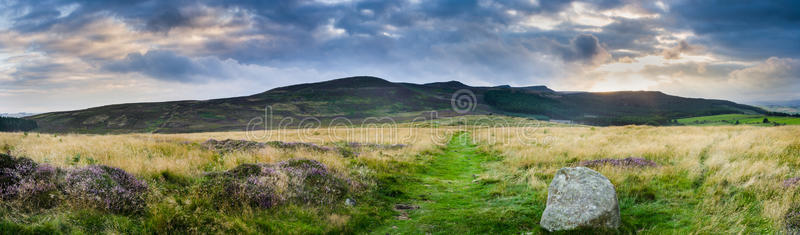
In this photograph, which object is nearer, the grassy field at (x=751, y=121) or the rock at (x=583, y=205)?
the rock at (x=583, y=205)

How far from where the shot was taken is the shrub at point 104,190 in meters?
5.79

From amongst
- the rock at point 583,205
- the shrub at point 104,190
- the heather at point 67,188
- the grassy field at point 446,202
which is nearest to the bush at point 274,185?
the grassy field at point 446,202

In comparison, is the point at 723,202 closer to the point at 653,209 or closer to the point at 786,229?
the point at 653,209

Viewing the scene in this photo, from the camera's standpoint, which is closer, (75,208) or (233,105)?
(75,208)

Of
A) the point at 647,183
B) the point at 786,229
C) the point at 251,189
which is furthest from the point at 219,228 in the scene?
the point at 647,183

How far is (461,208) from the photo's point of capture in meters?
8.98

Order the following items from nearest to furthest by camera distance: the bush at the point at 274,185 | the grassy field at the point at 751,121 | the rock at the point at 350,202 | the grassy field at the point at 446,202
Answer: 1. the grassy field at the point at 446,202
2. the bush at the point at 274,185
3. the rock at the point at 350,202
4. the grassy field at the point at 751,121

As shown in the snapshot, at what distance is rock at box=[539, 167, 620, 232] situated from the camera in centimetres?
623

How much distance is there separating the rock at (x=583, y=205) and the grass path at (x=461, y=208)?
0.54 meters

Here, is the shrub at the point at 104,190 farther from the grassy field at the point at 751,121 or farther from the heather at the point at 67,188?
the grassy field at the point at 751,121

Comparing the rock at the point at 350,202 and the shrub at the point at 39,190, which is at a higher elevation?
the shrub at the point at 39,190

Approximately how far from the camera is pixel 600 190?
646cm

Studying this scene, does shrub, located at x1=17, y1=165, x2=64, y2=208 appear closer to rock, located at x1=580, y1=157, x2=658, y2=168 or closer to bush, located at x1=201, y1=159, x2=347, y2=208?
bush, located at x1=201, y1=159, x2=347, y2=208

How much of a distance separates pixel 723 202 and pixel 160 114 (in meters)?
207
